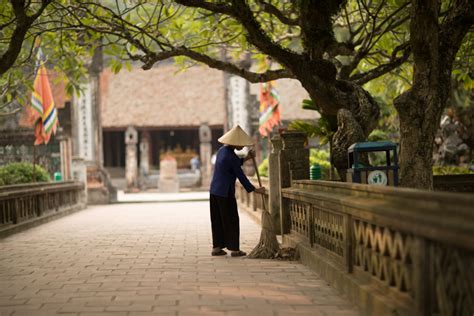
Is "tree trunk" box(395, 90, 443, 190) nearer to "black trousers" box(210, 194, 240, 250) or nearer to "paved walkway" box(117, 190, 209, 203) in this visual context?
"black trousers" box(210, 194, 240, 250)

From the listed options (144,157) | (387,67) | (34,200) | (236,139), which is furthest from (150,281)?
(144,157)

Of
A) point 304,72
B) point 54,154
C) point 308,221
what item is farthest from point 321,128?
point 54,154

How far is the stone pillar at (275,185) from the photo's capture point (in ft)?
33.8

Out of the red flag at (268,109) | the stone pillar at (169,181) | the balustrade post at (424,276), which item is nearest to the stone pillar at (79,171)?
the red flag at (268,109)

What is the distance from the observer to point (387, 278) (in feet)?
15.6

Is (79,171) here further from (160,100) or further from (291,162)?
(291,162)

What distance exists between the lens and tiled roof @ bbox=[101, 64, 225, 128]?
36625mm

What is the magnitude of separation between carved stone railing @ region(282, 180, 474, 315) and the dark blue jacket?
6.10ft

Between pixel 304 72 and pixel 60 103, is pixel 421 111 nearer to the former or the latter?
pixel 304 72

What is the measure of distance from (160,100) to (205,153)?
13.3 feet

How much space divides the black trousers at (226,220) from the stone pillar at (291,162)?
1.21 meters

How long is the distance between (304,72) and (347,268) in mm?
4247

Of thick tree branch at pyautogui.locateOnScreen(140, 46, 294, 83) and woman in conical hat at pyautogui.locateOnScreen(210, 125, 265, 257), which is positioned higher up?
thick tree branch at pyautogui.locateOnScreen(140, 46, 294, 83)

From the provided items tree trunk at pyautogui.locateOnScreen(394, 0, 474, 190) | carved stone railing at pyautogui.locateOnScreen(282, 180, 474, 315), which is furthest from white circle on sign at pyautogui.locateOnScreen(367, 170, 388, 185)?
carved stone railing at pyautogui.locateOnScreen(282, 180, 474, 315)
